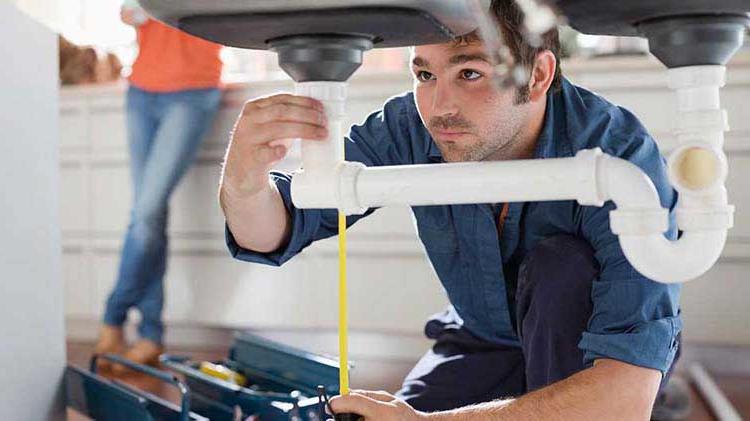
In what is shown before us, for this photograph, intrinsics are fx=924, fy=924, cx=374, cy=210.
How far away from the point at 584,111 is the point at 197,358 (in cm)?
164

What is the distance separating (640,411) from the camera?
0.89 metres

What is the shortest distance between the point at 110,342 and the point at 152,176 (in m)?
0.44

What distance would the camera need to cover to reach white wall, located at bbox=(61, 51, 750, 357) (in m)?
2.11

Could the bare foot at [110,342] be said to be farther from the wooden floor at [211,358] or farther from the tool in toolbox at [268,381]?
the tool in toolbox at [268,381]

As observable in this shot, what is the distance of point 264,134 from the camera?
0.78m

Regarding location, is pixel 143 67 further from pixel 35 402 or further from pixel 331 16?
pixel 331 16

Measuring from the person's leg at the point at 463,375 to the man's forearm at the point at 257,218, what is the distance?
355 mm

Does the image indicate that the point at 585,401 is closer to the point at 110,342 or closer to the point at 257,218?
the point at 257,218

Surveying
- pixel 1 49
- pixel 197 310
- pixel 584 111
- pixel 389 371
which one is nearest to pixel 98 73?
pixel 197 310

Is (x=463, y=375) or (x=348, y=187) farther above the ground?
(x=348, y=187)

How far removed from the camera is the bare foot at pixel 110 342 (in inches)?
92.2

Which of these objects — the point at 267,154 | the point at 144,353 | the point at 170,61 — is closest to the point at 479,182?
the point at 267,154

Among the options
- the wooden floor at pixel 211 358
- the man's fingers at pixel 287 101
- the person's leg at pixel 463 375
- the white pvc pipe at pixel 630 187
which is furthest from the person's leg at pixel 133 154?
the white pvc pipe at pixel 630 187

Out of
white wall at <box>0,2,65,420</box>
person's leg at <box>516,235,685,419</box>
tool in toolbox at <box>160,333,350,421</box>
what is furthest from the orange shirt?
person's leg at <box>516,235,685,419</box>
